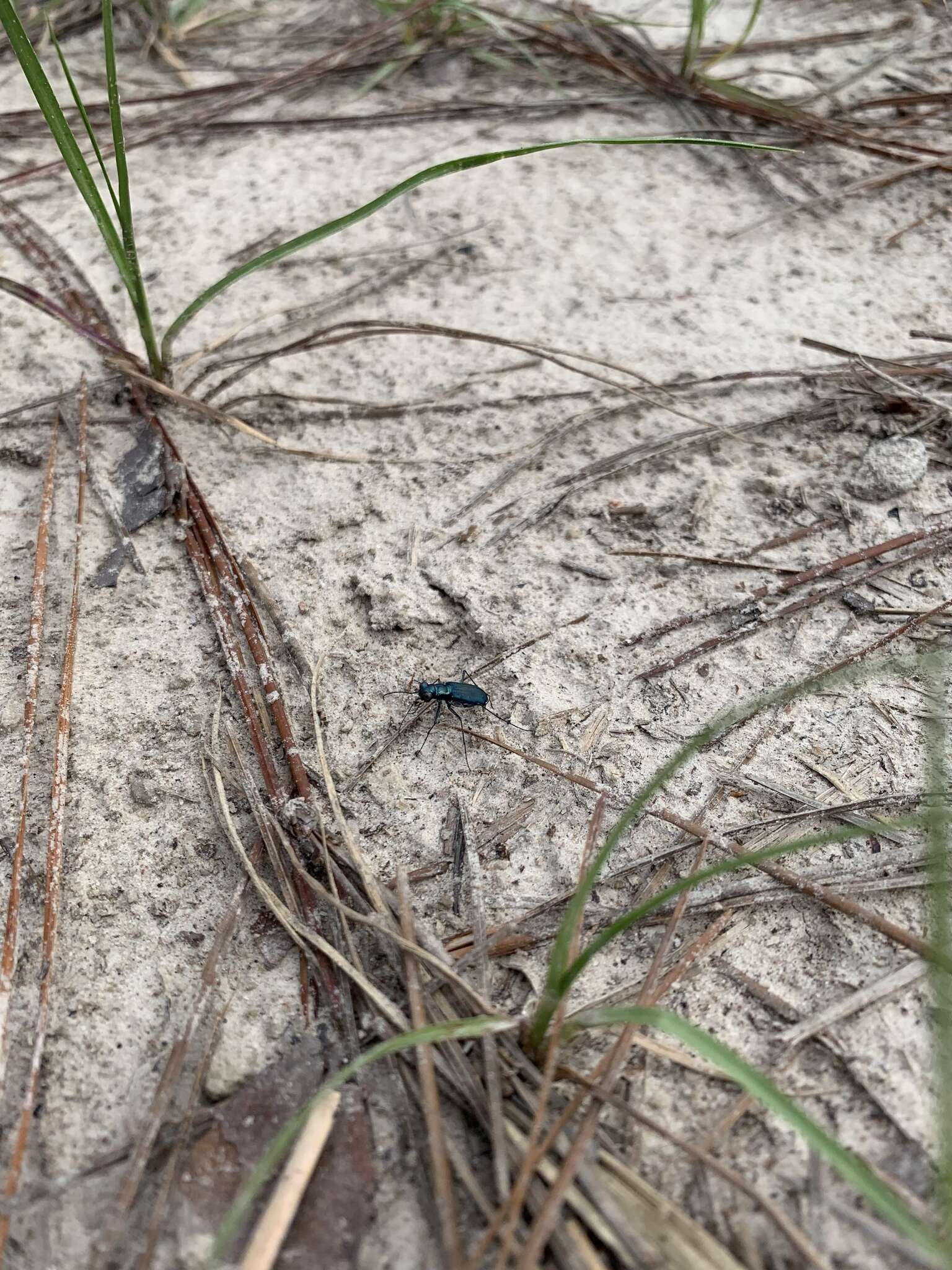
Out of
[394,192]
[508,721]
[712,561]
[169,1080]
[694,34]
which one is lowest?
[169,1080]

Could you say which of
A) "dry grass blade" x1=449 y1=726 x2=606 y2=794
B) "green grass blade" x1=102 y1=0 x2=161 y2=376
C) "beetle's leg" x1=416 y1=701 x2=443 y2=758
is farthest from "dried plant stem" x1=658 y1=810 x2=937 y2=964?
"green grass blade" x1=102 y1=0 x2=161 y2=376

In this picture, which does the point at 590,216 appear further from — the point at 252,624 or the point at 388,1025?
the point at 388,1025

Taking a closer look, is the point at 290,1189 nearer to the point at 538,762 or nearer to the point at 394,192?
the point at 538,762

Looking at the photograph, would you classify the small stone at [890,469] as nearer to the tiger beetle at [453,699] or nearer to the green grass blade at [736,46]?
the tiger beetle at [453,699]

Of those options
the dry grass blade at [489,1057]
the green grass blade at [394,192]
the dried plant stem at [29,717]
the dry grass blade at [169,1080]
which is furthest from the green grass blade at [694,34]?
the dry grass blade at [169,1080]

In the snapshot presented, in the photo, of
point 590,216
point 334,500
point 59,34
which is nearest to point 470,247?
point 590,216

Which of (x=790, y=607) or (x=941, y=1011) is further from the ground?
(x=790, y=607)

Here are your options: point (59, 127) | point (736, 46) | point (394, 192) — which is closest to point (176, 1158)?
point (394, 192)

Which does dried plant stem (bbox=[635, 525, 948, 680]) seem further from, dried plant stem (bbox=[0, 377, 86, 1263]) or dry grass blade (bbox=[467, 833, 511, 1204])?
dried plant stem (bbox=[0, 377, 86, 1263])
